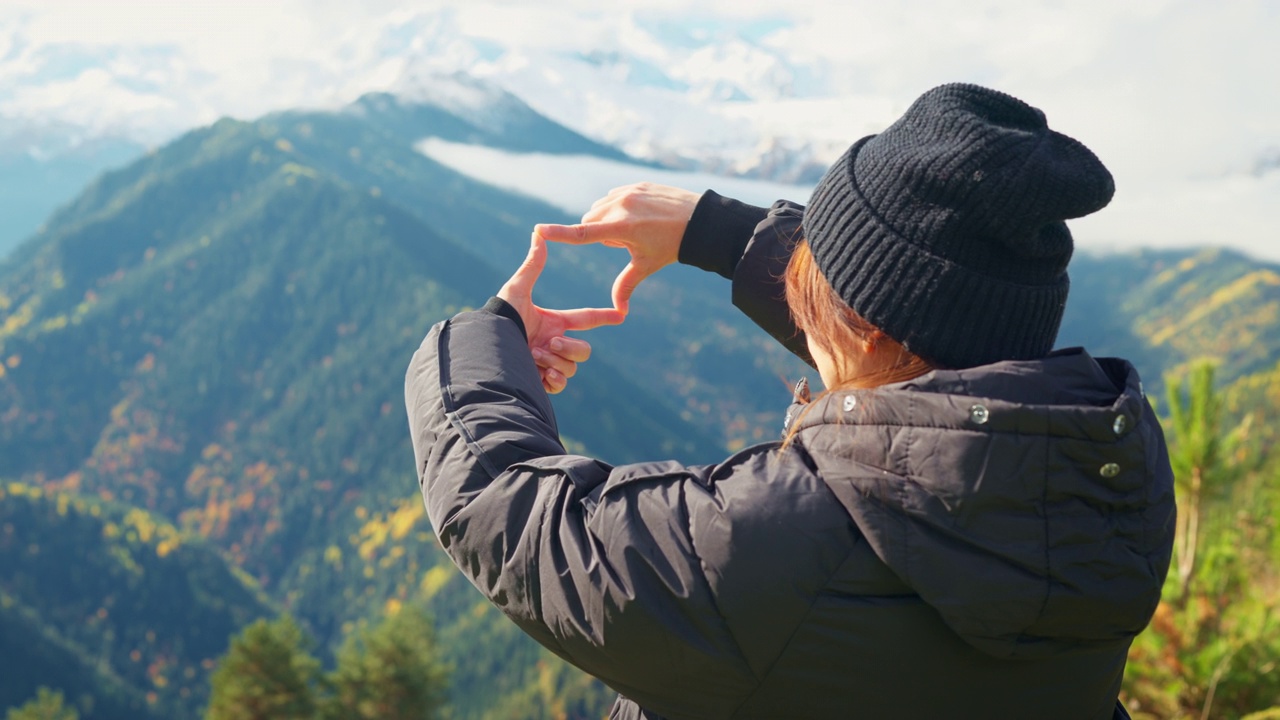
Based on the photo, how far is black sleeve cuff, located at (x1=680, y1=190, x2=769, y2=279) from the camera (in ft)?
8.99

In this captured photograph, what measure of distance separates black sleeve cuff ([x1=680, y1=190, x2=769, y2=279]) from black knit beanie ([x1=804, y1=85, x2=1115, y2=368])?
0.83m

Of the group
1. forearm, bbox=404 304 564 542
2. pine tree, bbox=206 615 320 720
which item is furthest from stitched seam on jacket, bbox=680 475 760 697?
pine tree, bbox=206 615 320 720

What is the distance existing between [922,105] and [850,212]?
0.26 metres

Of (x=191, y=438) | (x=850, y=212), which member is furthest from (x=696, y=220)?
(x=191, y=438)

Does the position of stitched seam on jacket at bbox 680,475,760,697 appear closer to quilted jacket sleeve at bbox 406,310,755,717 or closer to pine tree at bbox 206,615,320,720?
quilted jacket sleeve at bbox 406,310,755,717

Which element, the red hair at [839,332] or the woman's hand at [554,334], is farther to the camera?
the woman's hand at [554,334]

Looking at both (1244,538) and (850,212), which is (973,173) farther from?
(1244,538)

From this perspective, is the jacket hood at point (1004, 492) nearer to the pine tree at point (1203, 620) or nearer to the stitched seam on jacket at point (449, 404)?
the stitched seam on jacket at point (449, 404)

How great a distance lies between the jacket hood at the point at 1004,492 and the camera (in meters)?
1.62

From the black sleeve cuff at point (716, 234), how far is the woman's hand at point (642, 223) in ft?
0.08

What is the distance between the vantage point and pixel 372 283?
198500 mm

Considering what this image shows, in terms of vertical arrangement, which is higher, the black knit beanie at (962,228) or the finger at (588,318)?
the black knit beanie at (962,228)

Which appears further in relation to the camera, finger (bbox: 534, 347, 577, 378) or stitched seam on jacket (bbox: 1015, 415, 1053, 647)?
finger (bbox: 534, 347, 577, 378)

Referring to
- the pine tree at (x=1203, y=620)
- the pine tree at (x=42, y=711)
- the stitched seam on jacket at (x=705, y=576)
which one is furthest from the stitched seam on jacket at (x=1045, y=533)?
the pine tree at (x=42, y=711)
